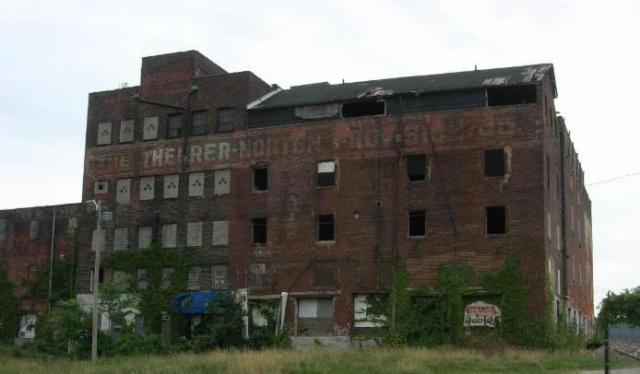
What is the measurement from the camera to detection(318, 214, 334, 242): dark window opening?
43.3 metres

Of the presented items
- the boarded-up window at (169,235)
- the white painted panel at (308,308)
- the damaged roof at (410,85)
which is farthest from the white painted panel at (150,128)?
the white painted panel at (308,308)

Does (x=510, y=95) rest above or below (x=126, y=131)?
above

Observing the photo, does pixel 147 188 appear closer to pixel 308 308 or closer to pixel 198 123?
pixel 198 123

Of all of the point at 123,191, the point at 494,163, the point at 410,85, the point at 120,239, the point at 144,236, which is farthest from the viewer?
the point at 123,191

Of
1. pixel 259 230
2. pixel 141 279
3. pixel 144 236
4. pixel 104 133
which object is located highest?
pixel 104 133

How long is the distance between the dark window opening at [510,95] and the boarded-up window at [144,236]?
63.1 feet

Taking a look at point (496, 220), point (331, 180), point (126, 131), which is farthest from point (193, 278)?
point (496, 220)

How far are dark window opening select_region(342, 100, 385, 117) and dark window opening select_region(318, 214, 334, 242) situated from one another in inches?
208

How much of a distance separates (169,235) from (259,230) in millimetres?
5193

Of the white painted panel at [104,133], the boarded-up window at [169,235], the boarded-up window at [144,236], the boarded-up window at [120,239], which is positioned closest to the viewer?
the boarded-up window at [169,235]

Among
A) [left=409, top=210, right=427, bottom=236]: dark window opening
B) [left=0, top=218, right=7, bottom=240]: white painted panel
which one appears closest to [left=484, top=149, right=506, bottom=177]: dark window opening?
[left=409, top=210, right=427, bottom=236]: dark window opening

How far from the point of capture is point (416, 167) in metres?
42.1

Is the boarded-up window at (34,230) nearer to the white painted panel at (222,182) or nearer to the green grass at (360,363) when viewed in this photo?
the white painted panel at (222,182)

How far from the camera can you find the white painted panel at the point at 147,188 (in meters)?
47.6
